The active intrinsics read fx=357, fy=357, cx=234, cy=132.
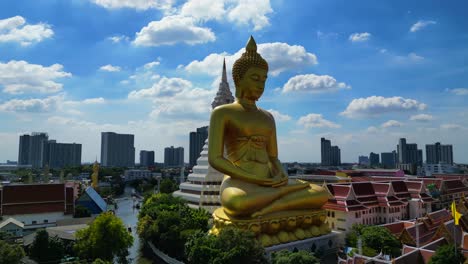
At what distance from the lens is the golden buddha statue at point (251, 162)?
1634 centimetres

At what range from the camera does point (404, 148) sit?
143125mm

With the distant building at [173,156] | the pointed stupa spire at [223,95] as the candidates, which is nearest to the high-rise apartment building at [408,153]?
the distant building at [173,156]

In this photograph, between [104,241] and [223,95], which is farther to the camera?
[223,95]

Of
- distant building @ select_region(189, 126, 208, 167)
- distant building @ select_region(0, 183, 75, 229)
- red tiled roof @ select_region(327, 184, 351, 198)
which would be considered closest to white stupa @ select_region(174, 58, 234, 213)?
red tiled roof @ select_region(327, 184, 351, 198)

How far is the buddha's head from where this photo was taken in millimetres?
18484

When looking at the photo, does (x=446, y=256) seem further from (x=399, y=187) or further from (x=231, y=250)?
(x=399, y=187)

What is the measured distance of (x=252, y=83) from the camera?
18484 millimetres

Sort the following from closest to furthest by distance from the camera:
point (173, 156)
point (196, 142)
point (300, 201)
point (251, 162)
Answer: point (300, 201) < point (251, 162) < point (196, 142) < point (173, 156)

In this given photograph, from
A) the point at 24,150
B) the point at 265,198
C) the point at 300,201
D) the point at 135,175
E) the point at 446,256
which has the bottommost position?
the point at 135,175

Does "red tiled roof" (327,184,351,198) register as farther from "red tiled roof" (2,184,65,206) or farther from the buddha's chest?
"red tiled roof" (2,184,65,206)

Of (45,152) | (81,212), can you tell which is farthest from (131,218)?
(45,152)

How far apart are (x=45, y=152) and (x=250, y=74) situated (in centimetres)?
14514

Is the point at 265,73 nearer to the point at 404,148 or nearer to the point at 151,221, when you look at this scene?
the point at 151,221

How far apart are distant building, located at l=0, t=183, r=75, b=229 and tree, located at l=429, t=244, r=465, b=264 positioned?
3156cm
